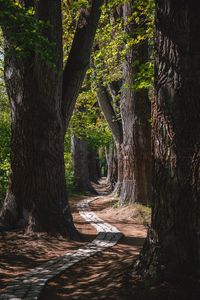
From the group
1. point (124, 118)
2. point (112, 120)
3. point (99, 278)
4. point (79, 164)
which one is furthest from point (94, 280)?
point (79, 164)

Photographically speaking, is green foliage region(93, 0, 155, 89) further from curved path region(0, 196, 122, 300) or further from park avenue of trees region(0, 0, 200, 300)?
curved path region(0, 196, 122, 300)

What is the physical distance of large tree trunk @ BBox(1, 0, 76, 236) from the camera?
8.03m

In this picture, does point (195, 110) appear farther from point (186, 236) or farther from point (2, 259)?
point (2, 259)

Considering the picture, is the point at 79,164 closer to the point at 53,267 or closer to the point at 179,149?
the point at 53,267

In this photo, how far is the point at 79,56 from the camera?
9.07m

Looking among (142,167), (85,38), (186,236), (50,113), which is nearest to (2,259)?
(50,113)

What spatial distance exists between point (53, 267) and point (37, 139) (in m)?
2.89

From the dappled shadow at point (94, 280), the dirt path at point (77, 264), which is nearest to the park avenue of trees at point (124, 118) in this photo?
the dirt path at point (77, 264)

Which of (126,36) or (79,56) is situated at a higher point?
(126,36)

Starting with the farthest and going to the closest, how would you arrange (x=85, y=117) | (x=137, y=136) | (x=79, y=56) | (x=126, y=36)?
(x=85, y=117), (x=137, y=136), (x=126, y=36), (x=79, y=56)

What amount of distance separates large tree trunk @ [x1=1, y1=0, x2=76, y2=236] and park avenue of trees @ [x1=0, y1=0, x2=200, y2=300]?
22 millimetres

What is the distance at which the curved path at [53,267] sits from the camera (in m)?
4.97

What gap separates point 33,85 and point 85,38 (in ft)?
6.49

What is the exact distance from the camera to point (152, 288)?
4.45m
